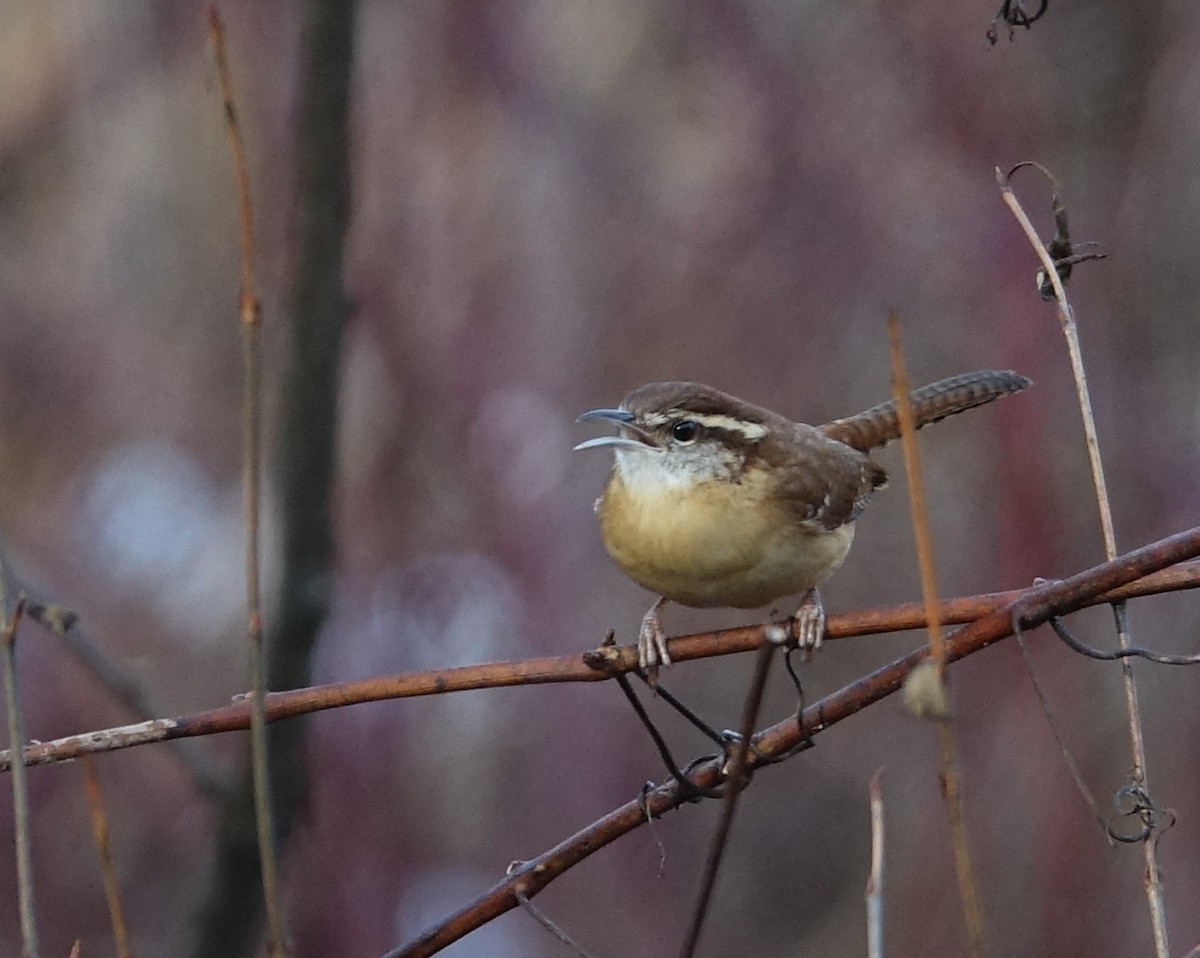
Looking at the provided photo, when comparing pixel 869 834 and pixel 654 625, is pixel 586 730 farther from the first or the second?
pixel 869 834

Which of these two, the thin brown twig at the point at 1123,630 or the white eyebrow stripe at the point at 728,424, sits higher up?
the white eyebrow stripe at the point at 728,424

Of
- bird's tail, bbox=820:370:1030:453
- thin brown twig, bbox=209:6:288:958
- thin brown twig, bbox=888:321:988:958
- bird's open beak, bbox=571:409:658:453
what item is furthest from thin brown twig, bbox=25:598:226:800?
bird's tail, bbox=820:370:1030:453

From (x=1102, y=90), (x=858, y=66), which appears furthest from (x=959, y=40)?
(x=1102, y=90)

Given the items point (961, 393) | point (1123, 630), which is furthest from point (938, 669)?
point (961, 393)

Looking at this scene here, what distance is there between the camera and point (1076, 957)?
402 centimetres

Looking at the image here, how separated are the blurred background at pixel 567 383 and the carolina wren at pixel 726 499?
89 cm

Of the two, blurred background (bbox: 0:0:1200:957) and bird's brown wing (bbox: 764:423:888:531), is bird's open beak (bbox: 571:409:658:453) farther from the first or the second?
blurred background (bbox: 0:0:1200:957)

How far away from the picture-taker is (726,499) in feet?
9.94

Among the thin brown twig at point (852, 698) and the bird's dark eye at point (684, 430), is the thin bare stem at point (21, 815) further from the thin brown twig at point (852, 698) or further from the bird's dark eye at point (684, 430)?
the bird's dark eye at point (684, 430)

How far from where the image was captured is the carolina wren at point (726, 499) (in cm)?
290

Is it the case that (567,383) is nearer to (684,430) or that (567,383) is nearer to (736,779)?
(684,430)

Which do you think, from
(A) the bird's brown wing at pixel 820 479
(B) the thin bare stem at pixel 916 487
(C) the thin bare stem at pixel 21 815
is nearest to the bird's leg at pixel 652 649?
(A) the bird's brown wing at pixel 820 479

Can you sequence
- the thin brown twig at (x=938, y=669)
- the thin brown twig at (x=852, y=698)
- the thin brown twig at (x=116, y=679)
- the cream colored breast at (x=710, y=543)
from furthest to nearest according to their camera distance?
1. the cream colored breast at (x=710, y=543)
2. the thin brown twig at (x=116, y=679)
3. the thin brown twig at (x=852, y=698)
4. the thin brown twig at (x=938, y=669)

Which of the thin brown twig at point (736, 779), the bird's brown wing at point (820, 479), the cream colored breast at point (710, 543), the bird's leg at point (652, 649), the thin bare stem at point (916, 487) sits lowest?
the thin brown twig at point (736, 779)
